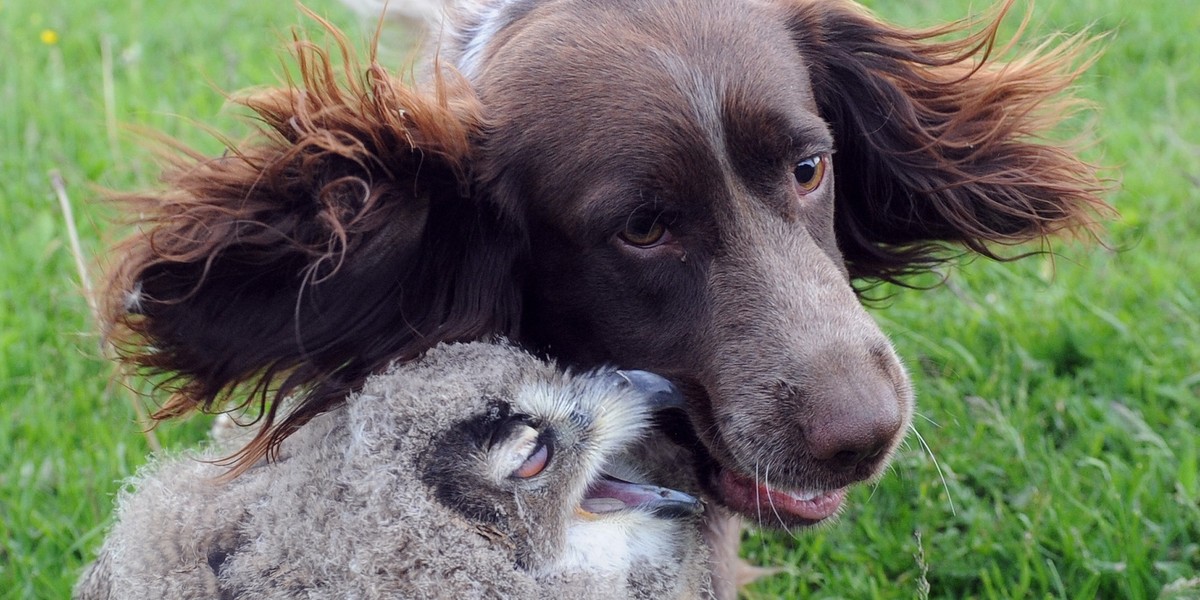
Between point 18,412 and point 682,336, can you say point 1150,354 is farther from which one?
point 18,412

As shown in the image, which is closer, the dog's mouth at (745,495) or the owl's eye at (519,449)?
the owl's eye at (519,449)

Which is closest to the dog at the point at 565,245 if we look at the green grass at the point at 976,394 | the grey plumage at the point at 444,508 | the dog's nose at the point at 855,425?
the dog's nose at the point at 855,425

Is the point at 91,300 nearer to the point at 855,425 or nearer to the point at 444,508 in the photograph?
the point at 444,508

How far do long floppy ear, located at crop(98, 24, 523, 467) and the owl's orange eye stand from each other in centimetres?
52

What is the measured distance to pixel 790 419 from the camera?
2557mm

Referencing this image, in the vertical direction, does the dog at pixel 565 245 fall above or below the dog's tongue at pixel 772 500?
above

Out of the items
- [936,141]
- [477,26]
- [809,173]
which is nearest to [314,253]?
[477,26]

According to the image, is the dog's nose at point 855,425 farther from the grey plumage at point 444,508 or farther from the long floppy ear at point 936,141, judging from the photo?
the long floppy ear at point 936,141

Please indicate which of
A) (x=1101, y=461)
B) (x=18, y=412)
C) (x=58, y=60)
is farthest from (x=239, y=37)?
(x=1101, y=461)

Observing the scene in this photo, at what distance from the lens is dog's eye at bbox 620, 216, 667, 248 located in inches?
105

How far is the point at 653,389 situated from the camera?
8.66 ft

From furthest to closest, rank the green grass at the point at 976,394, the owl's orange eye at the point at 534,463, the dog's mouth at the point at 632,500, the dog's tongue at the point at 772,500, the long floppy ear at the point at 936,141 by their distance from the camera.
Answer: the green grass at the point at 976,394 < the long floppy ear at the point at 936,141 < the dog's tongue at the point at 772,500 < the dog's mouth at the point at 632,500 < the owl's orange eye at the point at 534,463

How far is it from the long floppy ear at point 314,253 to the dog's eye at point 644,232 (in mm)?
292

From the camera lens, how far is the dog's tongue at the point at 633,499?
242 centimetres
